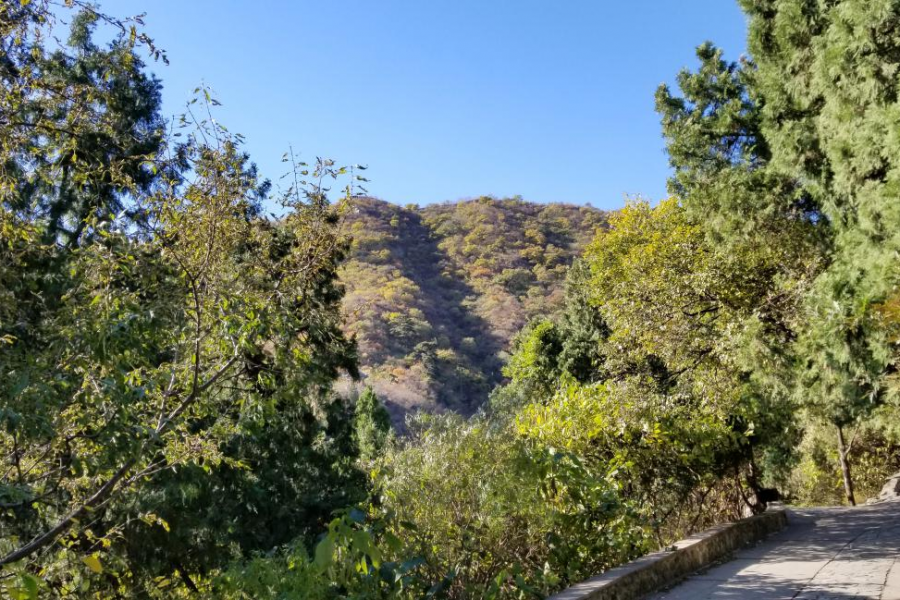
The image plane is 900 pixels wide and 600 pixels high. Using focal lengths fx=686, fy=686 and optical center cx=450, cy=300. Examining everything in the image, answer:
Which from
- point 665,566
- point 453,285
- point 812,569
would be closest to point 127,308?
point 665,566

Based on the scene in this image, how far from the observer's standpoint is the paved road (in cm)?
480

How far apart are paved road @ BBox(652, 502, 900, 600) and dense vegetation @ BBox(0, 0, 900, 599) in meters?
0.81

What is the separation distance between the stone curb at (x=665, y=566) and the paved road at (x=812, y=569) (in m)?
0.12

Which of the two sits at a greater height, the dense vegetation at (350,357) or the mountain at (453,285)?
the mountain at (453,285)

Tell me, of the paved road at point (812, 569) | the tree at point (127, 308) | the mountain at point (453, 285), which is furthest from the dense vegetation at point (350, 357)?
the mountain at point (453, 285)

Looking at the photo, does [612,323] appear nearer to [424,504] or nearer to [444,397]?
[424,504]

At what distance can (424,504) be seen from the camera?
16.7ft

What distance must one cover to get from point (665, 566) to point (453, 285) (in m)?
62.7

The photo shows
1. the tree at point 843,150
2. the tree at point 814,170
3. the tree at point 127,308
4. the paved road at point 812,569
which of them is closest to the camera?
the tree at point 127,308

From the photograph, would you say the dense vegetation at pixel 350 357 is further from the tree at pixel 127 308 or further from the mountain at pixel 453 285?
the mountain at pixel 453 285

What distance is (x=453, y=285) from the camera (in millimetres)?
68000

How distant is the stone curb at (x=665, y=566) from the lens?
452 centimetres

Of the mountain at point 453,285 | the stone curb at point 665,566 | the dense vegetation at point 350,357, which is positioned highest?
the mountain at point 453,285

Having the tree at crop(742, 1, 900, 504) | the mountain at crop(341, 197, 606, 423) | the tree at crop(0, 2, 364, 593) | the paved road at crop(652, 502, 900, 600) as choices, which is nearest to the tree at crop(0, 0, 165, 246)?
the tree at crop(0, 2, 364, 593)
